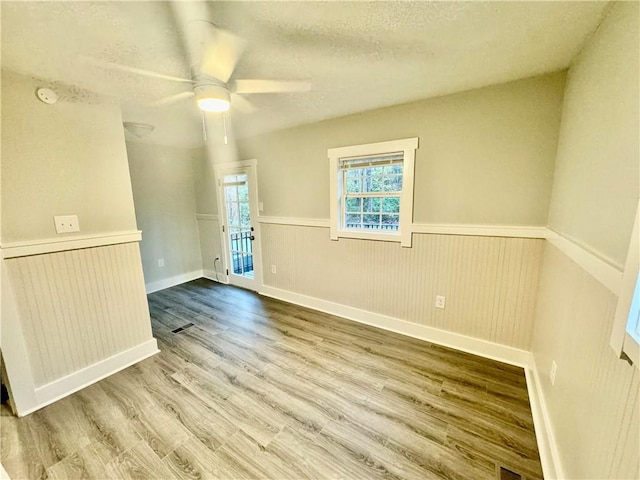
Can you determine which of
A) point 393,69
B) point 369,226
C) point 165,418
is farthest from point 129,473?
point 393,69

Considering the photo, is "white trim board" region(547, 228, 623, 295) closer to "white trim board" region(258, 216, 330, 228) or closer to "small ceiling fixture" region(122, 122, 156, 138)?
"white trim board" region(258, 216, 330, 228)

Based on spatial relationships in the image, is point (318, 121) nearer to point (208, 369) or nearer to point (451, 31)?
point (451, 31)

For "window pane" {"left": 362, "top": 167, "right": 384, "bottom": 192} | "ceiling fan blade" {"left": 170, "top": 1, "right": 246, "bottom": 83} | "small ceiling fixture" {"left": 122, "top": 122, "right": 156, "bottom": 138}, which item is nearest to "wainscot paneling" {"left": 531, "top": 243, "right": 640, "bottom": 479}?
"window pane" {"left": 362, "top": 167, "right": 384, "bottom": 192}

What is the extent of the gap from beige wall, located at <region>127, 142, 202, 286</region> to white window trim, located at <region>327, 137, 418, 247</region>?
2.53 meters

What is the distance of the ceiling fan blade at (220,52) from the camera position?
1.31 meters

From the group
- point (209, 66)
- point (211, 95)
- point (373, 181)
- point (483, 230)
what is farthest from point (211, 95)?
point (483, 230)

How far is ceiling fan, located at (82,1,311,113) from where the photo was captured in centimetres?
120

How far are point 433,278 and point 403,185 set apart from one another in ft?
3.03

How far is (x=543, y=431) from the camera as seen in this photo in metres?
1.44

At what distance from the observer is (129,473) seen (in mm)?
1310

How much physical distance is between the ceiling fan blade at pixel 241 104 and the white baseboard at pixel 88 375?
2289mm

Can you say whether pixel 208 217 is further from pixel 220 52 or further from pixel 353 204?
pixel 220 52

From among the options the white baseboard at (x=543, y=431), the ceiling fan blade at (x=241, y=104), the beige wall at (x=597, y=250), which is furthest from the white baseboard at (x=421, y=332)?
the ceiling fan blade at (x=241, y=104)

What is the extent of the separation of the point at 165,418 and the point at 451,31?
2818 mm
